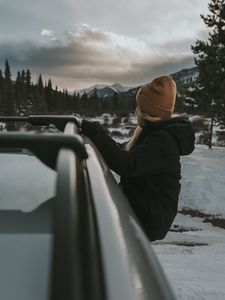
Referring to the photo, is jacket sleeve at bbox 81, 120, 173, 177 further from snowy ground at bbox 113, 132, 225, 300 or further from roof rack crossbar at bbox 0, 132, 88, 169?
roof rack crossbar at bbox 0, 132, 88, 169

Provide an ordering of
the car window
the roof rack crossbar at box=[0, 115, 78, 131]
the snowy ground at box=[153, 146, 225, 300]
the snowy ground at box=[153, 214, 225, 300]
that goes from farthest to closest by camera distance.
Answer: the snowy ground at box=[153, 146, 225, 300] < the snowy ground at box=[153, 214, 225, 300] < the roof rack crossbar at box=[0, 115, 78, 131] < the car window

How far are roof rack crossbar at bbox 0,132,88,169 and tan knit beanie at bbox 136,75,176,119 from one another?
6.31 ft

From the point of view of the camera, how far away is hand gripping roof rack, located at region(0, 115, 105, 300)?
1053 millimetres

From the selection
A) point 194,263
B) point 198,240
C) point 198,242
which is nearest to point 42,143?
point 194,263

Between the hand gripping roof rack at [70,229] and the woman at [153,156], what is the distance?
158 cm

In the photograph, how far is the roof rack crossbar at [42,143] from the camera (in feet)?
5.30

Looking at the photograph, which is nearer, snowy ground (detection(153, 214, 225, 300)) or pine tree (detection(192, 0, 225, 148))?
snowy ground (detection(153, 214, 225, 300))

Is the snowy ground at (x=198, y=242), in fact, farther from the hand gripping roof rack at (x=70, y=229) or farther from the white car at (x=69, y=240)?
the hand gripping roof rack at (x=70, y=229)

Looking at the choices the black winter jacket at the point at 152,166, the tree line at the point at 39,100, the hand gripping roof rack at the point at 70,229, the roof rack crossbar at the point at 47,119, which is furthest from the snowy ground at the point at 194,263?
the tree line at the point at 39,100

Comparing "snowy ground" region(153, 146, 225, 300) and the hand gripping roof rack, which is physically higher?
the hand gripping roof rack

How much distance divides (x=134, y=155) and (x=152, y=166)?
13 cm

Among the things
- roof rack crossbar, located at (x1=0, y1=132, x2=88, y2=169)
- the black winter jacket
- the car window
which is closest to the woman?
the black winter jacket

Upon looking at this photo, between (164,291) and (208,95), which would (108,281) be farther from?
(208,95)

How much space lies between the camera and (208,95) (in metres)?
29.7
